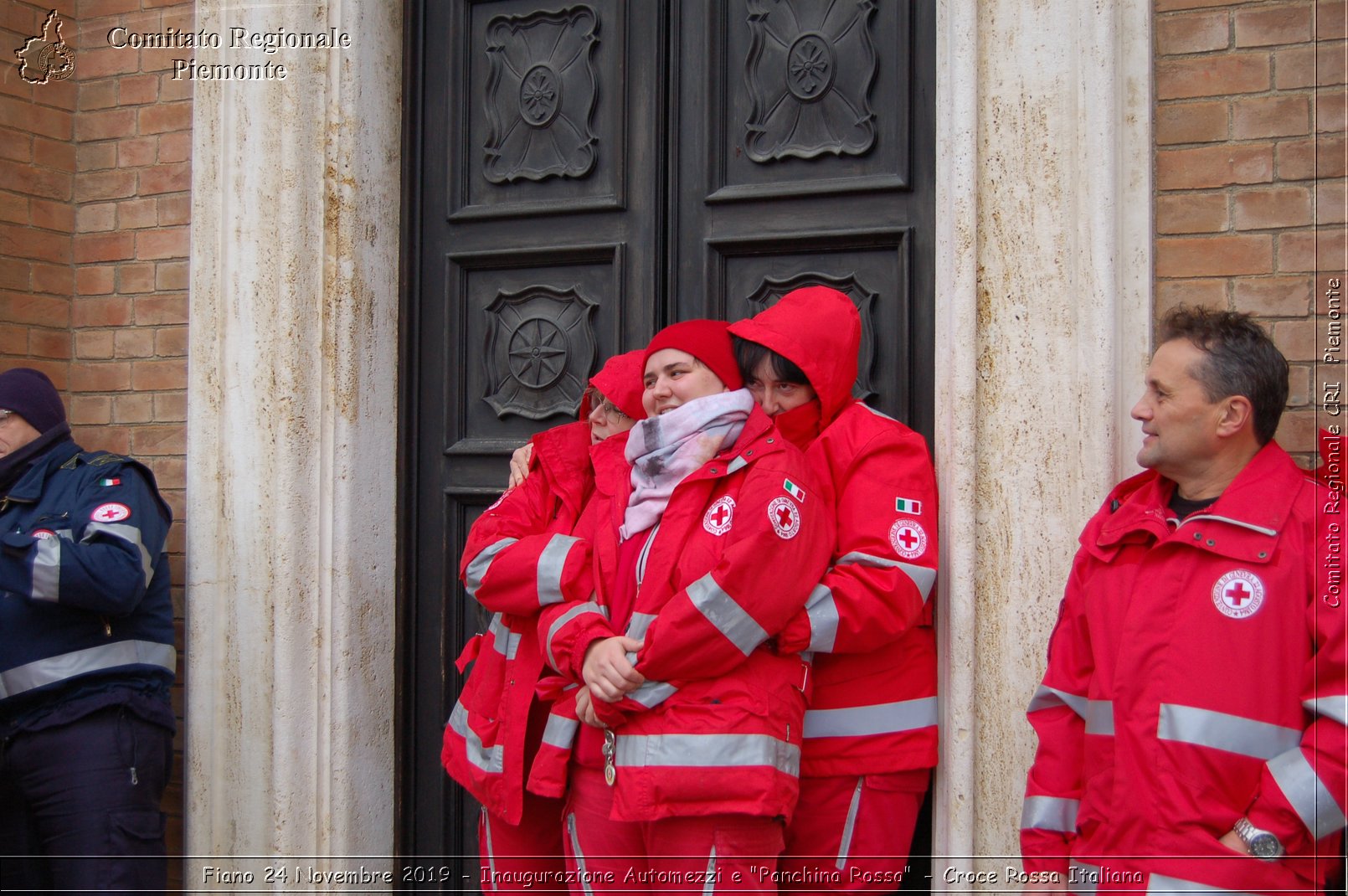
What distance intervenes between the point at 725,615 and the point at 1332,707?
3.66ft

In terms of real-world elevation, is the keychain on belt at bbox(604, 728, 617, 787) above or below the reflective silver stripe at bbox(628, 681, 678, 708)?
below

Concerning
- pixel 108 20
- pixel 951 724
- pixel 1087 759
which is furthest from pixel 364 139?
pixel 1087 759

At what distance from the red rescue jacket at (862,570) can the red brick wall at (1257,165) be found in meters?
0.75

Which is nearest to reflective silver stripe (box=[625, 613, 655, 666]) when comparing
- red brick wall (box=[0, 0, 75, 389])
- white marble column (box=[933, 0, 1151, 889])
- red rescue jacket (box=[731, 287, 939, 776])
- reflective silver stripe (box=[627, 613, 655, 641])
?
reflective silver stripe (box=[627, 613, 655, 641])

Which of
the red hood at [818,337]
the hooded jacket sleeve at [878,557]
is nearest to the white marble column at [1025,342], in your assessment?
the hooded jacket sleeve at [878,557]

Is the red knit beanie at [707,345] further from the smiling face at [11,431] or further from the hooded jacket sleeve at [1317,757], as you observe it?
the smiling face at [11,431]

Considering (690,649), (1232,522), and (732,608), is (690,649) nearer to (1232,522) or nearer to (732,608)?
(732,608)

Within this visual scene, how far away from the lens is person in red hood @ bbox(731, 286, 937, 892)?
262 centimetres

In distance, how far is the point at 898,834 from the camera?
2.74 meters

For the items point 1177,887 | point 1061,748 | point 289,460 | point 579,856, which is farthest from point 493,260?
point 1177,887

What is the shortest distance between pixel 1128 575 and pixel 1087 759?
38 centimetres

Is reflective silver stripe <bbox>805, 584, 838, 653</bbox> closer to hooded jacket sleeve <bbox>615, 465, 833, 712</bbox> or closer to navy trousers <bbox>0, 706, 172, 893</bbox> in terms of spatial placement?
hooded jacket sleeve <bbox>615, 465, 833, 712</bbox>

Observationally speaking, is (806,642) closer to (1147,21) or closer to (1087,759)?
(1087,759)

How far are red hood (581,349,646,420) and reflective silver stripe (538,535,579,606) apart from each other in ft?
1.43
